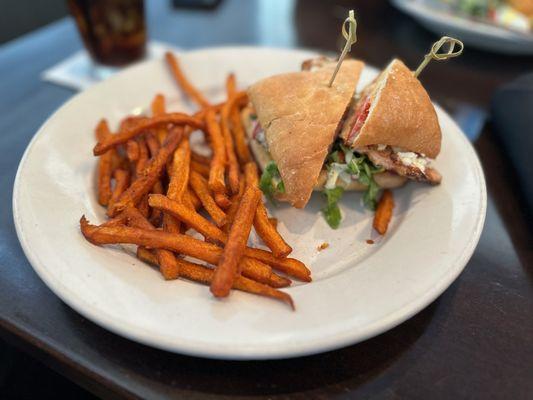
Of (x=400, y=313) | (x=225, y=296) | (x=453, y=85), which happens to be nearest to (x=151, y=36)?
(x=453, y=85)

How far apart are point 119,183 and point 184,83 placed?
82 cm

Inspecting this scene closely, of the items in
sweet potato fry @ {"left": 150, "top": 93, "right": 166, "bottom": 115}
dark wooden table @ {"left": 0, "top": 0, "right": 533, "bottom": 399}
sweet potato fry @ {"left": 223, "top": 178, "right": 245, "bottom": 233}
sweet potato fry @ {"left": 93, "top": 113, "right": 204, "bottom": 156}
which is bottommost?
dark wooden table @ {"left": 0, "top": 0, "right": 533, "bottom": 399}

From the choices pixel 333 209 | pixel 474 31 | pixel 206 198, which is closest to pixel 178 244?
pixel 206 198

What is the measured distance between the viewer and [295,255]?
5.43 ft

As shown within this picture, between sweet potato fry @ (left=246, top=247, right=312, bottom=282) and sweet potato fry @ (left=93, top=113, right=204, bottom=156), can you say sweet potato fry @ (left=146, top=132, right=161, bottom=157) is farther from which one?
sweet potato fry @ (left=246, top=247, right=312, bottom=282)

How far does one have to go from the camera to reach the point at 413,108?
1688 mm

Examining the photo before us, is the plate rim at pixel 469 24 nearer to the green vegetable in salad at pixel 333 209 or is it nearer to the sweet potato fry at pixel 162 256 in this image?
the green vegetable in salad at pixel 333 209

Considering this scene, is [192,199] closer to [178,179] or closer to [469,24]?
[178,179]

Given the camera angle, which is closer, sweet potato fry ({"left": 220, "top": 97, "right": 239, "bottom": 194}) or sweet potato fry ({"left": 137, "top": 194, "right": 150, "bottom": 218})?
sweet potato fry ({"left": 137, "top": 194, "right": 150, "bottom": 218})

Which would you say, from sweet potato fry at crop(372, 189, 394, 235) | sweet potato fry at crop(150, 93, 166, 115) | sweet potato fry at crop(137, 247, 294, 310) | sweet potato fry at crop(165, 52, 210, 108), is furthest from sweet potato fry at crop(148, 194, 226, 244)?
sweet potato fry at crop(165, 52, 210, 108)

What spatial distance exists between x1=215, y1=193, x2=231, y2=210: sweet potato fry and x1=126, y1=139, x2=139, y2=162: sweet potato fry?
0.39 metres

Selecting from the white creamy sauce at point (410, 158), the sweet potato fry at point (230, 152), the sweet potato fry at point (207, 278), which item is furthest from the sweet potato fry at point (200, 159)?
the white creamy sauce at point (410, 158)

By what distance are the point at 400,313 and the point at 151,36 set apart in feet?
9.31

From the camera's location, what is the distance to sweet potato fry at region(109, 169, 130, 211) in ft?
5.29
